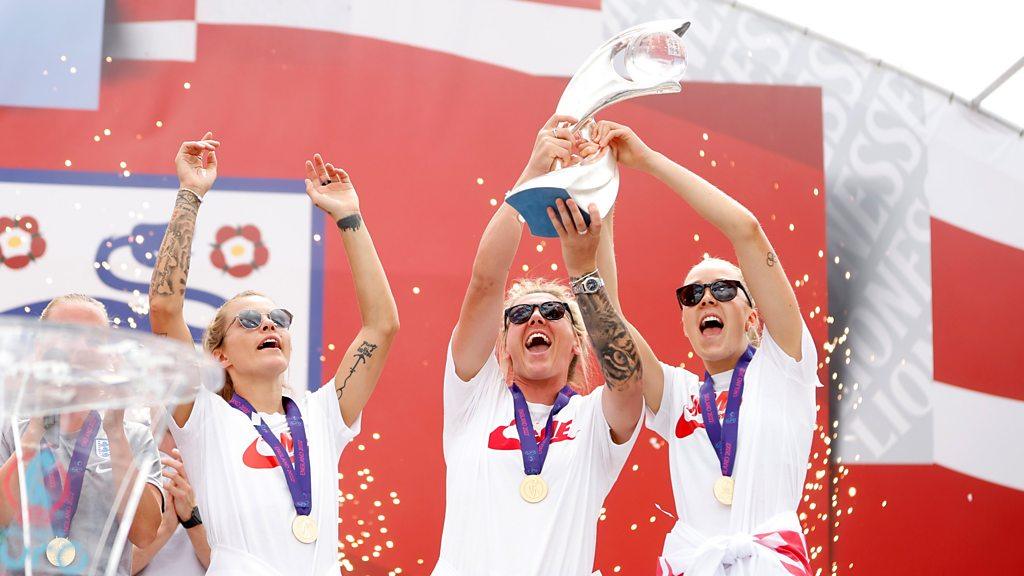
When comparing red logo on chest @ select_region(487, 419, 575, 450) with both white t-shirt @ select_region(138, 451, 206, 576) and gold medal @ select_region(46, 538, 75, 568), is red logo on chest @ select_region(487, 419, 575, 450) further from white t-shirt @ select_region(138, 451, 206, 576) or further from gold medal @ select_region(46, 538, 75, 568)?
gold medal @ select_region(46, 538, 75, 568)

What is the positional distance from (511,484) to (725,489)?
0.54 metres

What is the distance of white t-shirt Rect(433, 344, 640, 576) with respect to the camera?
122 inches

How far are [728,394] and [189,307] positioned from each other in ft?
7.52

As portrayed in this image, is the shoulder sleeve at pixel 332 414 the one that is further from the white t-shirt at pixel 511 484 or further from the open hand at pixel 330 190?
the open hand at pixel 330 190

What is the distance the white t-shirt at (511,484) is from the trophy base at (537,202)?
66cm

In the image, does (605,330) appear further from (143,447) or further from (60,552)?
(60,552)

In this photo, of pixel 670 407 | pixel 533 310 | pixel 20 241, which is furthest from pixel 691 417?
pixel 20 241

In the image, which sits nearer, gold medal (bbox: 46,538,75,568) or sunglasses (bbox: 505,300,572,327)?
gold medal (bbox: 46,538,75,568)

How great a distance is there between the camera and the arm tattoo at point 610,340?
300cm

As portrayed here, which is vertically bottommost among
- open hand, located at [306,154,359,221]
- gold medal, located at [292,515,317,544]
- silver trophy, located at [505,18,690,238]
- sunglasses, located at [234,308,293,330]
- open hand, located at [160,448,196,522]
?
gold medal, located at [292,515,317,544]

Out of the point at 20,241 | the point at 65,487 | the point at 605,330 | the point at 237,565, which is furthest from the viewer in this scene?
the point at 20,241

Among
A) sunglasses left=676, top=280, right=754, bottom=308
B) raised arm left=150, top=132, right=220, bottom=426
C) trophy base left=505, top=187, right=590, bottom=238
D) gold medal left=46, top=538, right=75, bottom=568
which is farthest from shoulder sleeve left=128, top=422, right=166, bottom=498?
sunglasses left=676, top=280, right=754, bottom=308

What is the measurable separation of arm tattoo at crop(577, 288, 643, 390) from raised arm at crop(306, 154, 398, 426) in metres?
0.60

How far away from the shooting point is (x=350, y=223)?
3363 mm
